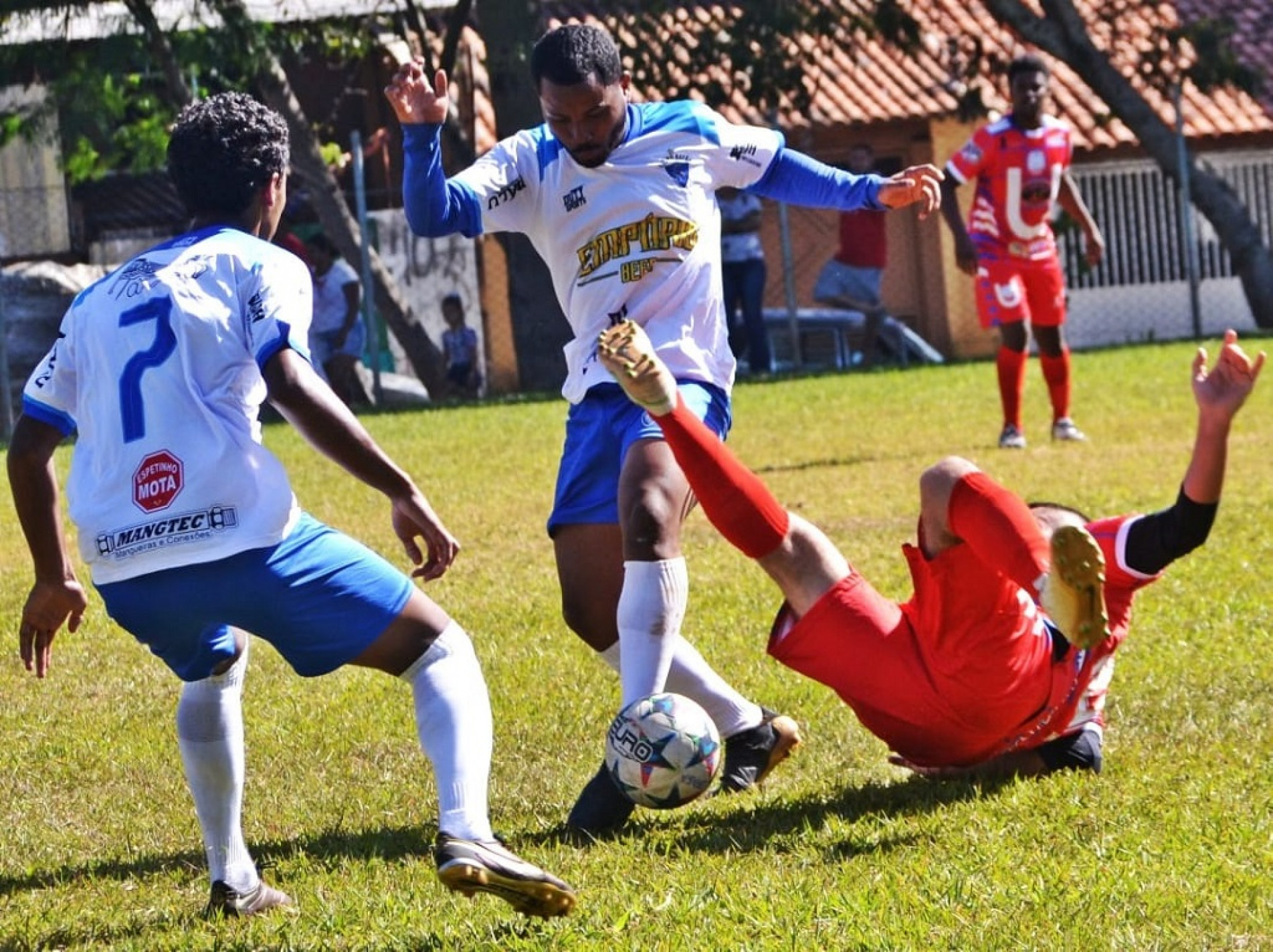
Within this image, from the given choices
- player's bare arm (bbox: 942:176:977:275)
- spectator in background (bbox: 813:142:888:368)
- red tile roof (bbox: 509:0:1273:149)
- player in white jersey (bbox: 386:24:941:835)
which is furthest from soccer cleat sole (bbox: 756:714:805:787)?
red tile roof (bbox: 509:0:1273:149)

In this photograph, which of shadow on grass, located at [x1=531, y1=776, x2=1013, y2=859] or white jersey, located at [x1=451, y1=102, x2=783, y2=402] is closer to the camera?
shadow on grass, located at [x1=531, y1=776, x2=1013, y2=859]

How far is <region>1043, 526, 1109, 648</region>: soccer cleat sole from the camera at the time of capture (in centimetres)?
455

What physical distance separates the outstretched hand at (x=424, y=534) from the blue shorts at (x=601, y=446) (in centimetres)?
108

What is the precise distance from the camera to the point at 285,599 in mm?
4379

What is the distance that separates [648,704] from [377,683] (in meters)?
2.63

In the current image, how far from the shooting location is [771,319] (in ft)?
78.3

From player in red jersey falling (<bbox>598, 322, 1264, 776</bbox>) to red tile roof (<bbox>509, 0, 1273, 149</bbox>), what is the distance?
1941cm

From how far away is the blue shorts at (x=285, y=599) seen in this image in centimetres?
436

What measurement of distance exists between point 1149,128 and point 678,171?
1984cm

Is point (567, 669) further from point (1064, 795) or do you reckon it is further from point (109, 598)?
point (109, 598)

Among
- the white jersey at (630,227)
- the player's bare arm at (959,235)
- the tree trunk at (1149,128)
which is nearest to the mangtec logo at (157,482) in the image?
the white jersey at (630,227)

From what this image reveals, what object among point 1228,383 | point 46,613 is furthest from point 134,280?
point 1228,383

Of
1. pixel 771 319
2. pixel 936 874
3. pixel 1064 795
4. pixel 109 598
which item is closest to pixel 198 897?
pixel 109 598

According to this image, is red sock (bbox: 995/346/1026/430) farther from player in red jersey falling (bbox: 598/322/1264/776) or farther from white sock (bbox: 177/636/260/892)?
white sock (bbox: 177/636/260/892)
